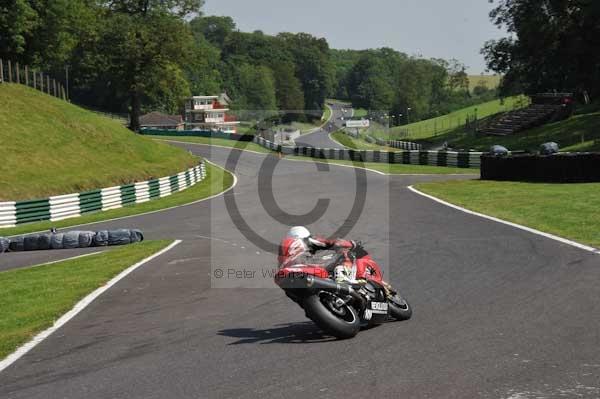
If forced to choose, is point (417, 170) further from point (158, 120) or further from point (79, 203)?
point (158, 120)

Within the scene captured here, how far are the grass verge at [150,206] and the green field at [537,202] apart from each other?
41.5 ft

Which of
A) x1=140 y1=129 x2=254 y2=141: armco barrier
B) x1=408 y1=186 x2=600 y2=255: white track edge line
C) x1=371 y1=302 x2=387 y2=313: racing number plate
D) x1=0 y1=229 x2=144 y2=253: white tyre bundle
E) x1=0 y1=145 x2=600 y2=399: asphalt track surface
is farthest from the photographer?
x1=140 y1=129 x2=254 y2=141: armco barrier

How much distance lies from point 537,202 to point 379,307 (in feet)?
58.1

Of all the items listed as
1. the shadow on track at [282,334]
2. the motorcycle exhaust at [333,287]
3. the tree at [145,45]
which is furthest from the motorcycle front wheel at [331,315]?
the tree at [145,45]

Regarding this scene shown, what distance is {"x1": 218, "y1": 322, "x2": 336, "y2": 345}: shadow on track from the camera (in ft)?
32.5

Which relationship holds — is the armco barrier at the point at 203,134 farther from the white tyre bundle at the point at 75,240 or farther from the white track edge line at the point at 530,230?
the white tyre bundle at the point at 75,240

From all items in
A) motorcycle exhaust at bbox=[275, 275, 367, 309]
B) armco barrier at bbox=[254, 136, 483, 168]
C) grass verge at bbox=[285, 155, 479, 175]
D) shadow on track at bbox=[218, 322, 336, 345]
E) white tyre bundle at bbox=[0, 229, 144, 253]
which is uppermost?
armco barrier at bbox=[254, 136, 483, 168]

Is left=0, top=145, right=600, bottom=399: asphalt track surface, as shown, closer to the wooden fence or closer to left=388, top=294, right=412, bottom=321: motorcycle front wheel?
left=388, top=294, right=412, bottom=321: motorcycle front wheel

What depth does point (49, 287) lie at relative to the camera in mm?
16031

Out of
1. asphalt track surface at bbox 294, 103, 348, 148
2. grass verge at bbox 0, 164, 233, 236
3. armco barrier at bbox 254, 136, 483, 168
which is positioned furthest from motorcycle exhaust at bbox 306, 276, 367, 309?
asphalt track surface at bbox 294, 103, 348, 148

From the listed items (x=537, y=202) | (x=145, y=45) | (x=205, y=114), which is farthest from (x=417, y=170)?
(x=205, y=114)

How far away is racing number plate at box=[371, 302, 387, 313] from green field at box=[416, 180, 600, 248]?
27.2ft

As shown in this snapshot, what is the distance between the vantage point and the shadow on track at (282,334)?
9.91m

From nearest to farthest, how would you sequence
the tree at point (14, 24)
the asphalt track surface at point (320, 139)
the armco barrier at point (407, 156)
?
the armco barrier at point (407, 156)
the tree at point (14, 24)
the asphalt track surface at point (320, 139)
